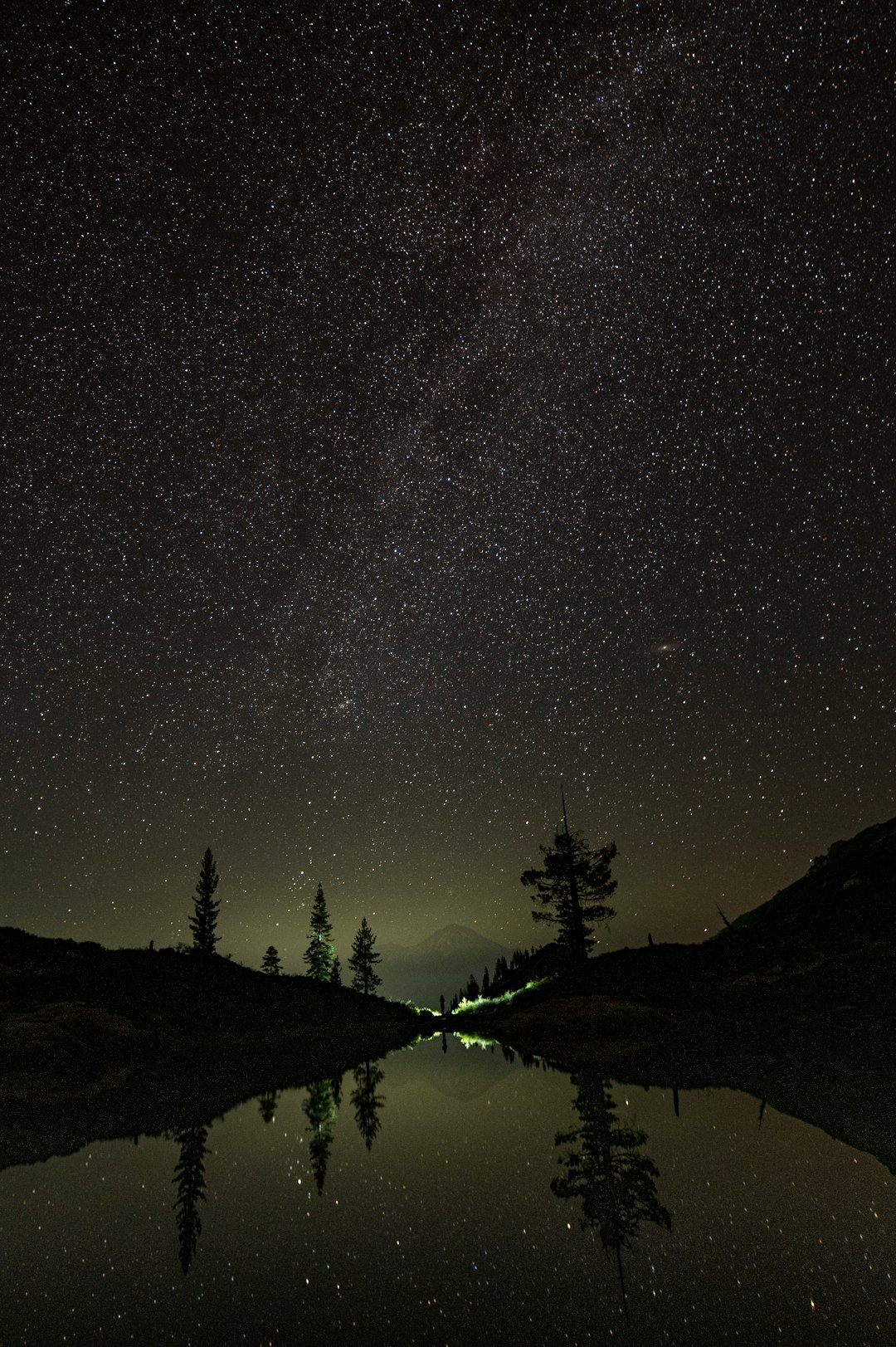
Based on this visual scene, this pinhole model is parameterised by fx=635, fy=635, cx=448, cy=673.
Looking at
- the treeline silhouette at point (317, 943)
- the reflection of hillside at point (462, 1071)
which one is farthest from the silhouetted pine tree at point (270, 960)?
the reflection of hillside at point (462, 1071)

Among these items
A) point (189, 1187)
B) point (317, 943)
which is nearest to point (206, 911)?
point (317, 943)

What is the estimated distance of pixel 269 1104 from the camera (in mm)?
15305

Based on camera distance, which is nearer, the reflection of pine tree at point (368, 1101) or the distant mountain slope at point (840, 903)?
the reflection of pine tree at point (368, 1101)

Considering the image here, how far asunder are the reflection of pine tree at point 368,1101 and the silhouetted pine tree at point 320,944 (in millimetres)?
59448

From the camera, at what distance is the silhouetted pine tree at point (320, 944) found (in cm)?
7769

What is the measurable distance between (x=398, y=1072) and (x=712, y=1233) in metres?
16.9

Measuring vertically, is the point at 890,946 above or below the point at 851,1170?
above

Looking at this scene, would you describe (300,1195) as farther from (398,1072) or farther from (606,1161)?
(398,1072)

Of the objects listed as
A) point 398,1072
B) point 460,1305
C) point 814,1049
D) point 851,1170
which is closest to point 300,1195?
point 460,1305

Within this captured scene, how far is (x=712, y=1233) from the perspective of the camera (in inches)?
261

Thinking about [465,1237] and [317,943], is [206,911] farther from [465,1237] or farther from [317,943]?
[465,1237]

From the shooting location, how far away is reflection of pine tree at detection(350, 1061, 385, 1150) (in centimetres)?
1242

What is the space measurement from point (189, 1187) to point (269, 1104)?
699cm

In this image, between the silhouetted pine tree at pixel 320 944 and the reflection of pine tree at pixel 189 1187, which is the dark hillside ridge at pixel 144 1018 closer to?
the reflection of pine tree at pixel 189 1187
